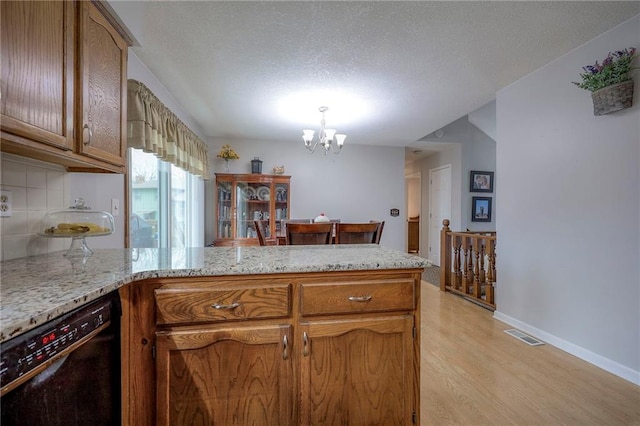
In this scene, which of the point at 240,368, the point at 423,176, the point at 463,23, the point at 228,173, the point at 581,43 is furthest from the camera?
the point at 423,176

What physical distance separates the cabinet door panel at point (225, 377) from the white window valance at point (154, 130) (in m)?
1.65

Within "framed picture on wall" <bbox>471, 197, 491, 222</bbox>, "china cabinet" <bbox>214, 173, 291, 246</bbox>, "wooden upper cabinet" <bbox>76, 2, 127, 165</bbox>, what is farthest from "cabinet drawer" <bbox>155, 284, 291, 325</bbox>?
"framed picture on wall" <bbox>471, 197, 491, 222</bbox>

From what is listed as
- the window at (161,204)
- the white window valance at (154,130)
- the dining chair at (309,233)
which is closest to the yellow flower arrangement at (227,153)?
the window at (161,204)

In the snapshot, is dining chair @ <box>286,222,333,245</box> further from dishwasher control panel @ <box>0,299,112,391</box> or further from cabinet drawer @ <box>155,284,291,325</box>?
dishwasher control panel @ <box>0,299,112,391</box>

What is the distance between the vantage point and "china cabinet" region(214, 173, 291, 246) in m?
4.54

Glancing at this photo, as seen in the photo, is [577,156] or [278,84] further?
[278,84]

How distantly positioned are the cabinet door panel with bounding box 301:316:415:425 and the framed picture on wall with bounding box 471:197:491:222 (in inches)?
188

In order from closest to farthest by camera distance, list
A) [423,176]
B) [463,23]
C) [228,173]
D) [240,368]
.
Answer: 1. [240,368]
2. [463,23]
3. [228,173]
4. [423,176]

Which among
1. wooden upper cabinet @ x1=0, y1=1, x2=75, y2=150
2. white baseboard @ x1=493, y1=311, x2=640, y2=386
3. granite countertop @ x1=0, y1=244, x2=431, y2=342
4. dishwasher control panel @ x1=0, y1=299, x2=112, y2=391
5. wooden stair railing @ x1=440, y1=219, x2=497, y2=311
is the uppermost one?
wooden upper cabinet @ x1=0, y1=1, x2=75, y2=150

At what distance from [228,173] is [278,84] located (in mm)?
2345

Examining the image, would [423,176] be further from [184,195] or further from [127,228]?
[127,228]

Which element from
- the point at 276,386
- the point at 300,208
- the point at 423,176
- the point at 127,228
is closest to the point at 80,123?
the point at 127,228

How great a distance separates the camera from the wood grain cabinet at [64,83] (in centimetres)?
93

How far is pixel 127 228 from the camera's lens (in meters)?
2.21
